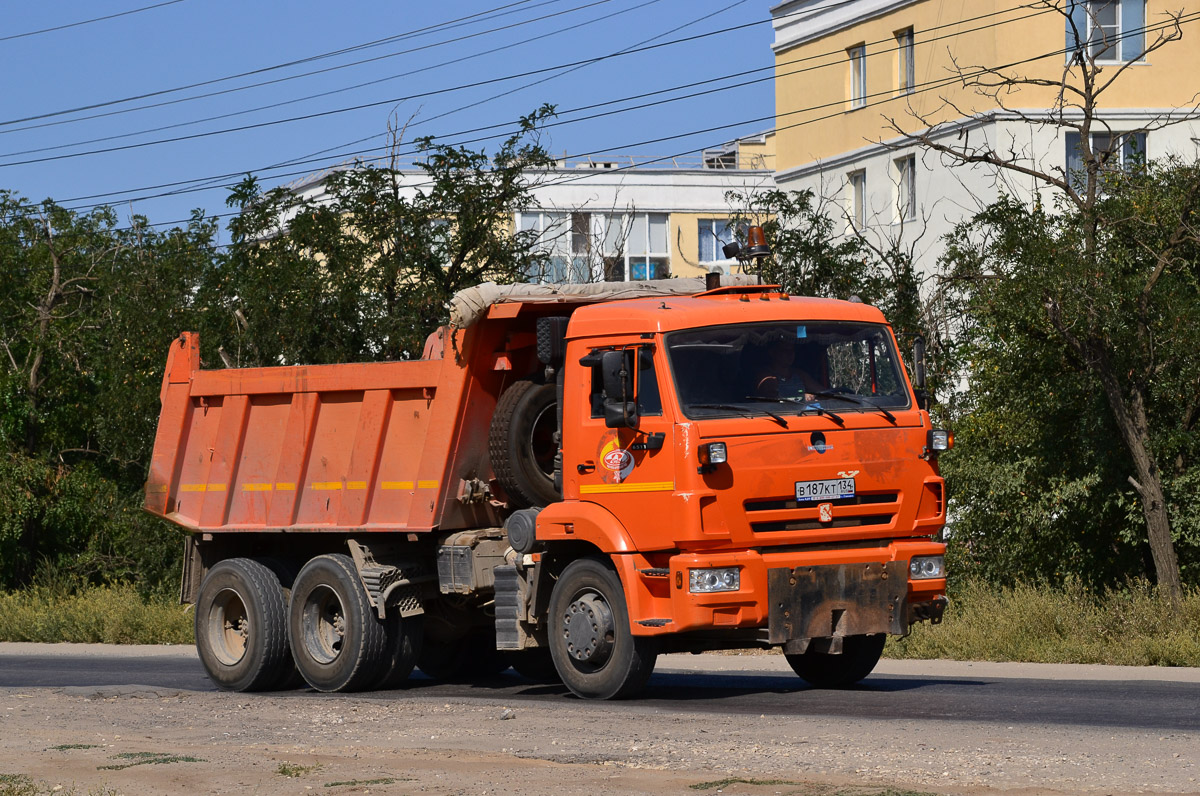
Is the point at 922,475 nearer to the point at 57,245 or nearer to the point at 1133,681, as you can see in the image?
the point at 1133,681

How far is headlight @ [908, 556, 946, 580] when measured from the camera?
1175cm

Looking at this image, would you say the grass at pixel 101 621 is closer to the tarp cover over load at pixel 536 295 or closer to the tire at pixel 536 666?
the tire at pixel 536 666

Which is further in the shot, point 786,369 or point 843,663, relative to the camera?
point 843,663

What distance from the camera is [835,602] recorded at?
1150 cm

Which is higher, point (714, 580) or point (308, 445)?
point (308, 445)

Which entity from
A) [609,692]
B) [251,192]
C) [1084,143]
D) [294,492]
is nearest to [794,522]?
[609,692]

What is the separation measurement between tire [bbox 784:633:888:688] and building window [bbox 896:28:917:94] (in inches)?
1166

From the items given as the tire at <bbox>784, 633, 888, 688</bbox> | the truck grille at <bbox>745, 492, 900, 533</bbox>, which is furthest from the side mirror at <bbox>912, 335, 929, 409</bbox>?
the tire at <bbox>784, 633, 888, 688</bbox>

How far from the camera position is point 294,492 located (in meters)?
14.5

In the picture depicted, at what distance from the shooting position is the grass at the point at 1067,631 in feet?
51.7

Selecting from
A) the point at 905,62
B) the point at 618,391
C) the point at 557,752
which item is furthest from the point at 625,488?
the point at 905,62

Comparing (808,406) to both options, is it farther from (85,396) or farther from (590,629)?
(85,396)

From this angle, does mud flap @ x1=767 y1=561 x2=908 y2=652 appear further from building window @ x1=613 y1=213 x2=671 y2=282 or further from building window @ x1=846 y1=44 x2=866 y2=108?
building window @ x1=613 y1=213 x2=671 y2=282

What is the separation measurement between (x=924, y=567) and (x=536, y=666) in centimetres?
411
